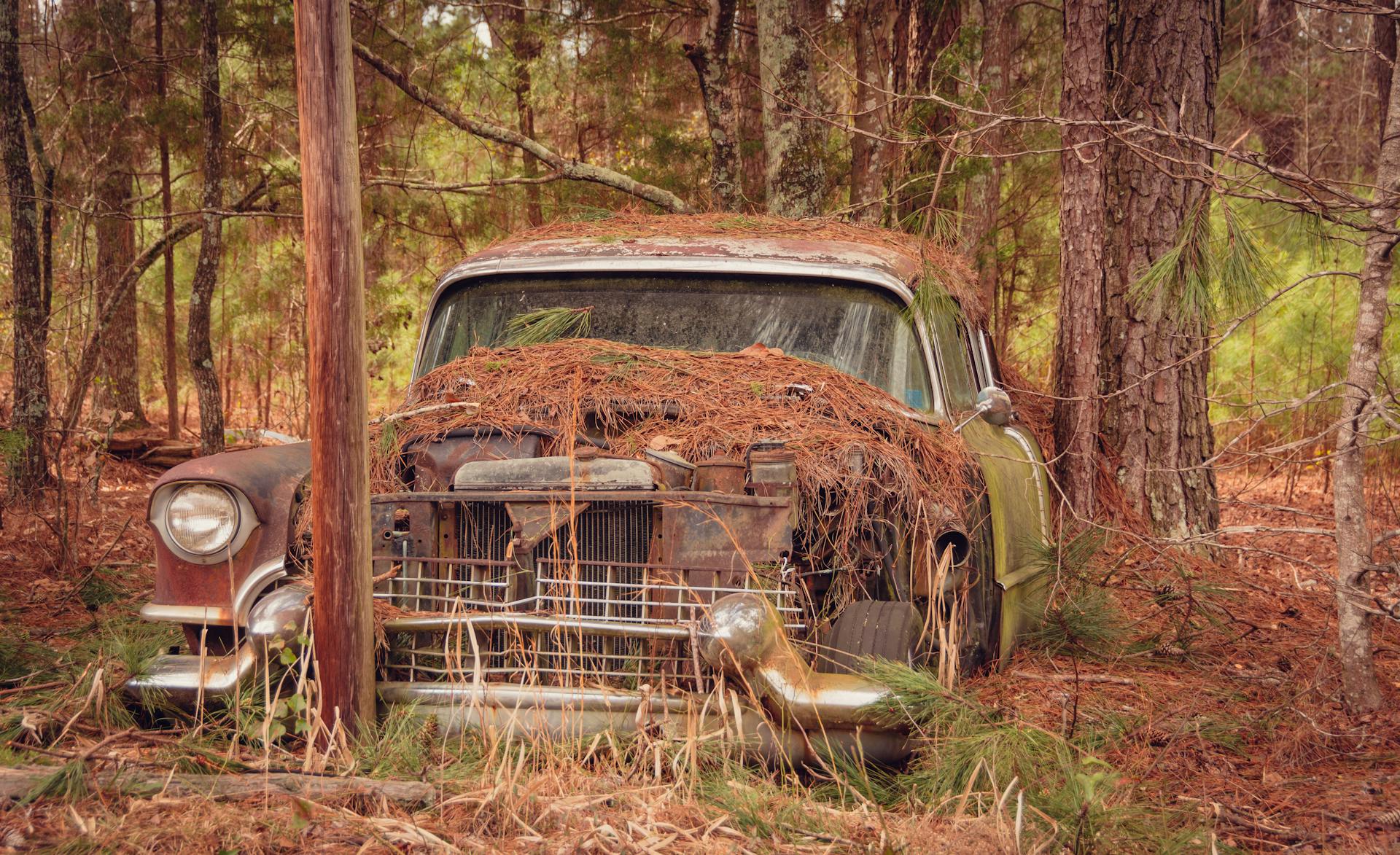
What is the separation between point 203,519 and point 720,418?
1.60m

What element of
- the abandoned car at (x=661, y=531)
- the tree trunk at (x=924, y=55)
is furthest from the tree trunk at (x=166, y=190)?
the abandoned car at (x=661, y=531)

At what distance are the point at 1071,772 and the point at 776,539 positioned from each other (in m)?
0.94

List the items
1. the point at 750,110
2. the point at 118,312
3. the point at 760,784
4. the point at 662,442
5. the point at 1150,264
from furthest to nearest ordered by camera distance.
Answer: the point at 750,110 → the point at 118,312 → the point at 1150,264 → the point at 662,442 → the point at 760,784

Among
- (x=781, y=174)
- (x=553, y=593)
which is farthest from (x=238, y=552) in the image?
(x=781, y=174)

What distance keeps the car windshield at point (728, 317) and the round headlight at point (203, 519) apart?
1300 mm

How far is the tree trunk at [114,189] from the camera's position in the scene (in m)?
9.48

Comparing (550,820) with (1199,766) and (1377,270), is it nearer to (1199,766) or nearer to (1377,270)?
(1199,766)

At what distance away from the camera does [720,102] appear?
8.57 metres

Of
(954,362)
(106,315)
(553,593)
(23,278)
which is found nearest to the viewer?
(553,593)

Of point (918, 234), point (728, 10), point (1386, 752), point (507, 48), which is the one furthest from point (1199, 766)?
point (507, 48)

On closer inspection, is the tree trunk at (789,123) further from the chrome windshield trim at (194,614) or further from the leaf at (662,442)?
the chrome windshield trim at (194,614)

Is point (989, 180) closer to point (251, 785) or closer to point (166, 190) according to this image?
point (166, 190)

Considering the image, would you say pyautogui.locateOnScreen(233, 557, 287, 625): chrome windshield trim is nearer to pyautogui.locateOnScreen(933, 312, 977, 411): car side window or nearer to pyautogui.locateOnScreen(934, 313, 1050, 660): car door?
pyautogui.locateOnScreen(934, 313, 1050, 660): car door

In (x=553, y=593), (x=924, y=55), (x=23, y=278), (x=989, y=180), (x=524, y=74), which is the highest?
(x=524, y=74)
